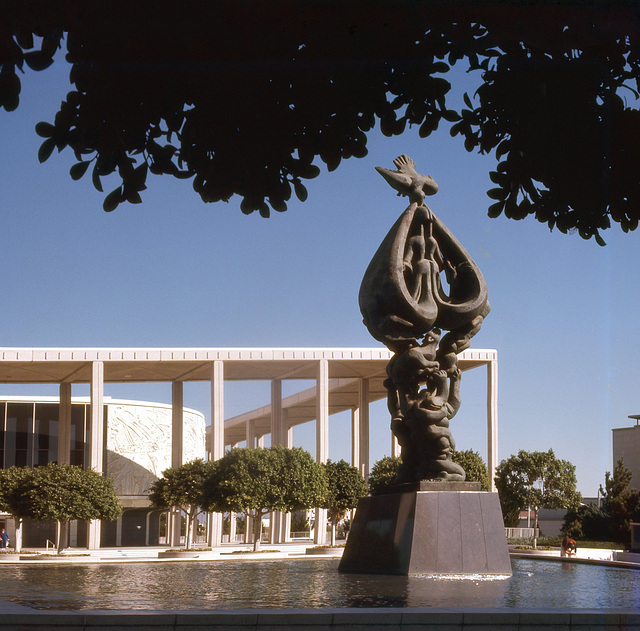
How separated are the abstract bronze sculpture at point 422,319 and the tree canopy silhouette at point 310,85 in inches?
206

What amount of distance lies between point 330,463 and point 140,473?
53.0ft

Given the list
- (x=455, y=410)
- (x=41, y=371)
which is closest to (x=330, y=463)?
(x=41, y=371)

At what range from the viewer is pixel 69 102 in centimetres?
508

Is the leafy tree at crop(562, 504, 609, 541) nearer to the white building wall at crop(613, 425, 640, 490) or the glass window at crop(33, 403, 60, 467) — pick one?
the white building wall at crop(613, 425, 640, 490)

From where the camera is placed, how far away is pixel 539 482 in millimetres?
39000

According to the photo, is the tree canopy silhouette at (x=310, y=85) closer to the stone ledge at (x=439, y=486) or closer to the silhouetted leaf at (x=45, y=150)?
the silhouetted leaf at (x=45, y=150)

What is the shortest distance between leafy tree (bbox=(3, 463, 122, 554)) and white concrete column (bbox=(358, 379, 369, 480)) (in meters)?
17.6

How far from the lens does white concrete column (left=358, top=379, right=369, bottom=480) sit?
51.8m

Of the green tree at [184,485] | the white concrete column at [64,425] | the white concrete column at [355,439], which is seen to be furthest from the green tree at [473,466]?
the white concrete column at [64,425]

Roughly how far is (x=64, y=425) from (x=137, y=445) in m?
5.72

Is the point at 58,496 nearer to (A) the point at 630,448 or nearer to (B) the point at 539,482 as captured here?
(B) the point at 539,482

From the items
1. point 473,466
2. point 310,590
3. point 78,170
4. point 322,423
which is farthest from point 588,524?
point 78,170

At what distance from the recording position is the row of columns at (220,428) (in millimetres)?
44469
